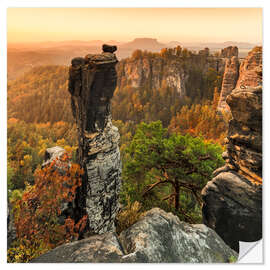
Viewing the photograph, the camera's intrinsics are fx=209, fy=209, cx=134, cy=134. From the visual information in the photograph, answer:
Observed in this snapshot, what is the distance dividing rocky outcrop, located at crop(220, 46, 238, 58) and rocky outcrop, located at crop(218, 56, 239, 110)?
0.21 feet

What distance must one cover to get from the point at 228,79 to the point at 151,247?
2748mm

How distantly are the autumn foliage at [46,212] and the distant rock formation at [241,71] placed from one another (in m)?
2.69

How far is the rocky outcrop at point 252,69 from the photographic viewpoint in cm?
319

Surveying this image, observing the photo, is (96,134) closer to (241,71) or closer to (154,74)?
(154,74)

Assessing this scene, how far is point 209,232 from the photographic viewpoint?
9.96 ft

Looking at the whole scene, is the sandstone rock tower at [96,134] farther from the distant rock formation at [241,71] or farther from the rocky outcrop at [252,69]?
the rocky outcrop at [252,69]

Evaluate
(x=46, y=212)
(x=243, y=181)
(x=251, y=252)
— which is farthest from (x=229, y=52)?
(x=46, y=212)

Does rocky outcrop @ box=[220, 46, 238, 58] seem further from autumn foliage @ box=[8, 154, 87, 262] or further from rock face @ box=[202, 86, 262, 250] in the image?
autumn foliage @ box=[8, 154, 87, 262]

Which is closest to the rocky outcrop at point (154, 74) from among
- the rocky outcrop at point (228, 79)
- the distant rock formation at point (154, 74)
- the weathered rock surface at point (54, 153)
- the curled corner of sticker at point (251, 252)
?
the distant rock formation at point (154, 74)

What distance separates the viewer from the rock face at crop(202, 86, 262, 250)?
3.09m

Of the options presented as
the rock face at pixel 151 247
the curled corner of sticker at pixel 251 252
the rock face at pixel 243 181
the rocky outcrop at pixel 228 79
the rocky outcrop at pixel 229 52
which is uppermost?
the rocky outcrop at pixel 229 52

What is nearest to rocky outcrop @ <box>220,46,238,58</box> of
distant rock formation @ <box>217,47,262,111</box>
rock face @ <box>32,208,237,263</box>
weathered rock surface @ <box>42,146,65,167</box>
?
distant rock formation @ <box>217,47,262,111</box>

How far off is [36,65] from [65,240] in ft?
9.44

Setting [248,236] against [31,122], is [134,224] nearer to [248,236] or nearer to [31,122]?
[248,236]
